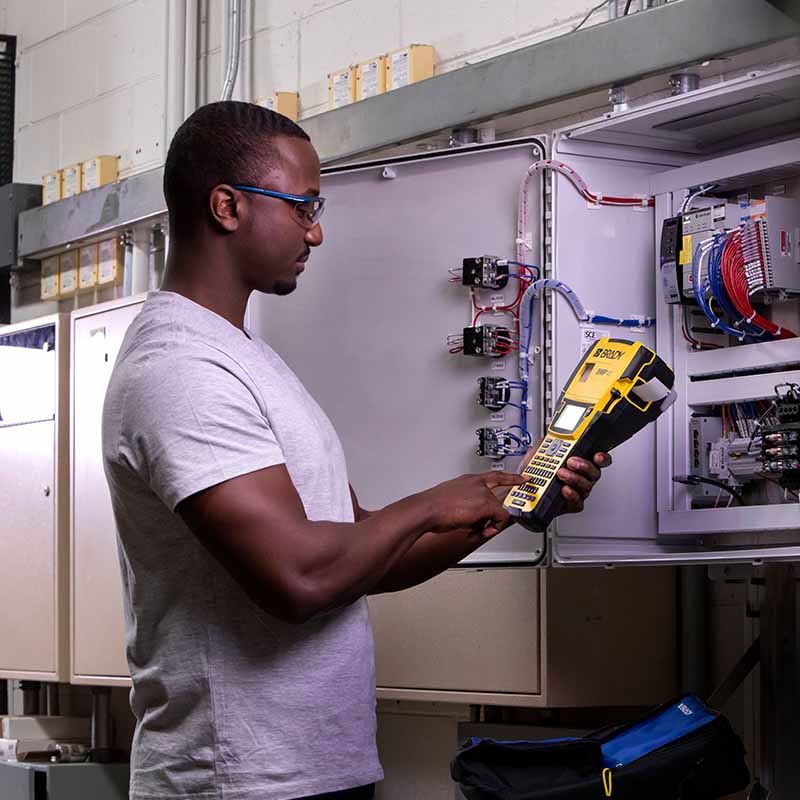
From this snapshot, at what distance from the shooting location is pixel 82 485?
3383 millimetres

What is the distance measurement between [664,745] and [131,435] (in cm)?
98

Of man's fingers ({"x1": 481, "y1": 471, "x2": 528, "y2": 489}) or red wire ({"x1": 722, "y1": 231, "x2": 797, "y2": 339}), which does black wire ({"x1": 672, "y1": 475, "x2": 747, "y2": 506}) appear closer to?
red wire ({"x1": 722, "y1": 231, "x2": 797, "y2": 339})

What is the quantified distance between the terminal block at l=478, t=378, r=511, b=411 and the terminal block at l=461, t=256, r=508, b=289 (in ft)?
0.53

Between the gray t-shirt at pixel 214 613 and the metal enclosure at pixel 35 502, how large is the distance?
208 cm

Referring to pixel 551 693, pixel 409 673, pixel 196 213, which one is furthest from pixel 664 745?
pixel 196 213

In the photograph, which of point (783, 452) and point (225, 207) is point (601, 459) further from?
point (225, 207)

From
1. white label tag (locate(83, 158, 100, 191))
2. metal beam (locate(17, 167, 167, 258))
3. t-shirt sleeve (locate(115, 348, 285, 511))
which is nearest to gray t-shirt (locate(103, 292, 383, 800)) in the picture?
t-shirt sleeve (locate(115, 348, 285, 511))

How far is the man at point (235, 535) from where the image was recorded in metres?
1.33

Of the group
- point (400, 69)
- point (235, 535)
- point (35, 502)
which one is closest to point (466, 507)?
point (235, 535)

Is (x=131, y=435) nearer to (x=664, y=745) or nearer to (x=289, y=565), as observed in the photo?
(x=289, y=565)

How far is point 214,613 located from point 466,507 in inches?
A: 12.1

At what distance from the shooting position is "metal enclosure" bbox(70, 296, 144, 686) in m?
3.27

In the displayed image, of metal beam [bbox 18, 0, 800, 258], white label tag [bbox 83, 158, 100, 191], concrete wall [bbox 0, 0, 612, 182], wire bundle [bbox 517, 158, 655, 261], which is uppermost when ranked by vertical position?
concrete wall [bbox 0, 0, 612, 182]

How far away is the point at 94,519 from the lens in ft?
10.9
